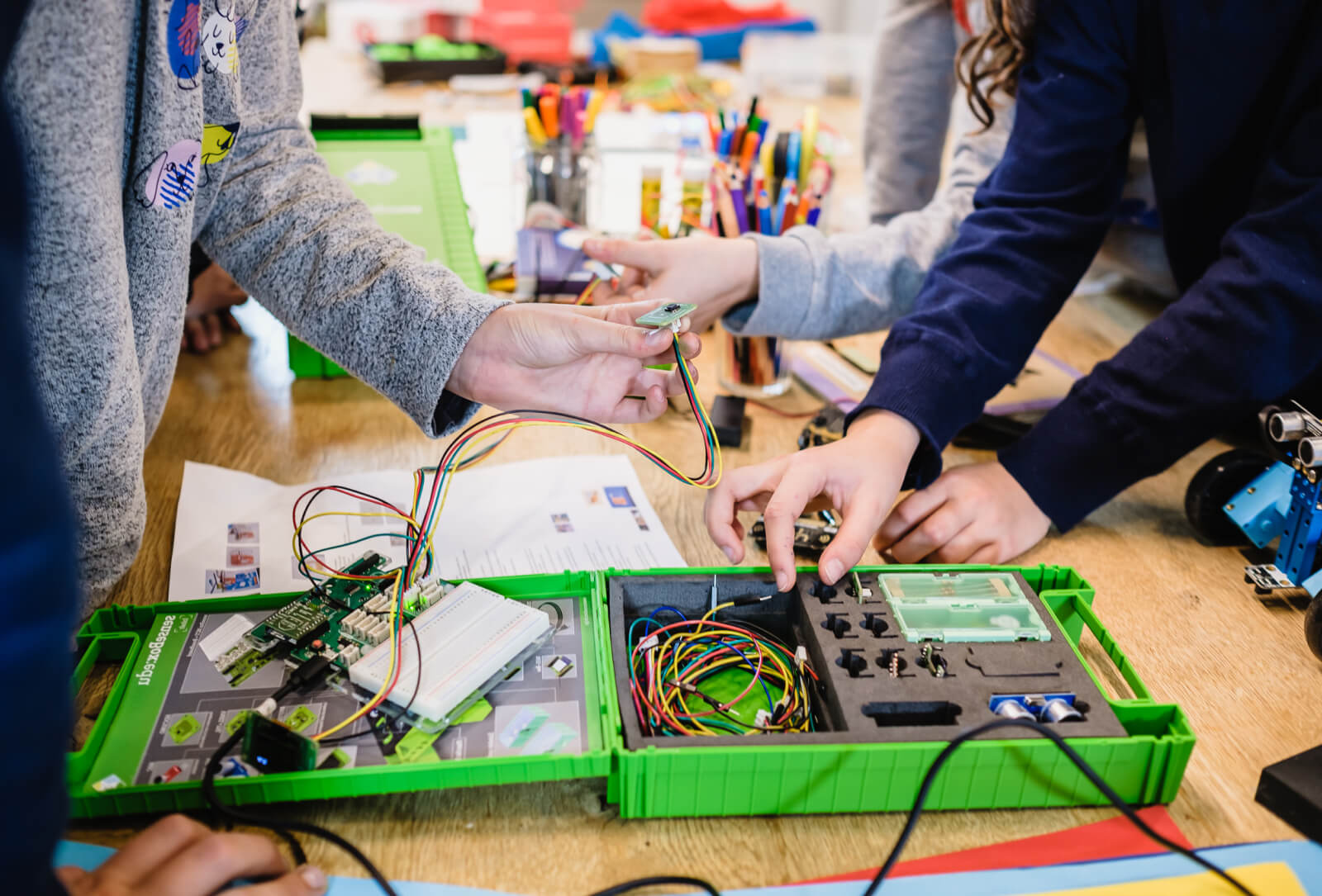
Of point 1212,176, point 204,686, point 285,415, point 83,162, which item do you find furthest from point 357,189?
point 1212,176

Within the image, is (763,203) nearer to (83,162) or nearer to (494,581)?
(494,581)

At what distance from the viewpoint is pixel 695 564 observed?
2.60 ft

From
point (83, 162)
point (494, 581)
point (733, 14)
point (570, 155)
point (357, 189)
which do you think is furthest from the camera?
point (733, 14)

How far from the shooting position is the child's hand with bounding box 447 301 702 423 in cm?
72

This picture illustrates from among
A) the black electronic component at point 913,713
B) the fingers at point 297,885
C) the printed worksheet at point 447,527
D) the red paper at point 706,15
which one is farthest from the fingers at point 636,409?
the red paper at point 706,15

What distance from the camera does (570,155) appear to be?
1.38m

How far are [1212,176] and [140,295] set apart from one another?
3.07 ft

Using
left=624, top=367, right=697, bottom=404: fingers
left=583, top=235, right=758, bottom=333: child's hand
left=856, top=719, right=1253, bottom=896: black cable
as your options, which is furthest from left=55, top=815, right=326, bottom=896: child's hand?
left=583, top=235, right=758, bottom=333: child's hand

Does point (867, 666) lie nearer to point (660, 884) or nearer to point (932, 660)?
point (932, 660)

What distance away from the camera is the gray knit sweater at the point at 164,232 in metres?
0.53

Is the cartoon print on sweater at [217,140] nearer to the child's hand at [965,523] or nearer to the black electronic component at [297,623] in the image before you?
the black electronic component at [297,623]

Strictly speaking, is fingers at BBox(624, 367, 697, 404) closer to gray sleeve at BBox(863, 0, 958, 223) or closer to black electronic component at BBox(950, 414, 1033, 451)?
black electronic component at BBox(950, 414, 1033, 451)

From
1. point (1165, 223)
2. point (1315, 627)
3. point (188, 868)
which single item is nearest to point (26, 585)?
point (188, 868)

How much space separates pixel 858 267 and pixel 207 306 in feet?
2.52
